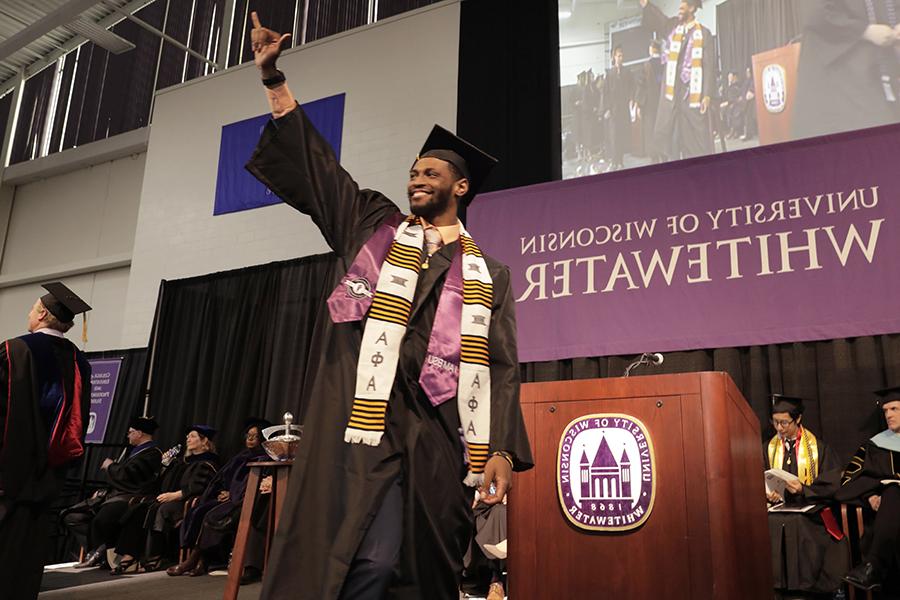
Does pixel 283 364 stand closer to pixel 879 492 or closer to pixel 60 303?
pixel 60 303

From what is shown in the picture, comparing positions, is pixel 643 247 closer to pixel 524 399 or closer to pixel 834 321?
pixel 834 321

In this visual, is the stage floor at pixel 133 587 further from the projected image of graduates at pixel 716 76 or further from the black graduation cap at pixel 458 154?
the projected image of graduates at pixel 716 76

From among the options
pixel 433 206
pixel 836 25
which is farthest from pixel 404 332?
pixel 836 25

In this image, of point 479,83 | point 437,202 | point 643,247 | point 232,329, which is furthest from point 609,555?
point 232,329

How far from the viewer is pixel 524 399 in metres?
2.54

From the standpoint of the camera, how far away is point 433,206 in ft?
6.40

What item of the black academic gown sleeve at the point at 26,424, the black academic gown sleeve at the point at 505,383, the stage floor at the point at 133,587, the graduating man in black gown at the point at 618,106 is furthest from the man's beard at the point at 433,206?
the graduating man in black gown at the point at 618,106

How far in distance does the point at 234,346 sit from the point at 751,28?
17.5 feet

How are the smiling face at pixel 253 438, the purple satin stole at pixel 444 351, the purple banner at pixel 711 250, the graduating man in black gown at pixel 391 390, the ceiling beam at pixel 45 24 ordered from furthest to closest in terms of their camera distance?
the ceiling beam at pixel 45 24 < the smiling face at pixel 253 438 < the purple banner at pixel 711 250 < the purple satin stole at pixel 444 351 < the graduating man in black gown at pixel 391 390

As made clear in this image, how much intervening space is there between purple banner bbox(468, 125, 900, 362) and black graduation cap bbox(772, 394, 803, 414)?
36 centimetres

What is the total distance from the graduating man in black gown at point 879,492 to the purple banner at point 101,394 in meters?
7.30

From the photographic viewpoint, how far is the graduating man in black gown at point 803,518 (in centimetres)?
443

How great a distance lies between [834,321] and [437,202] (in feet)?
12.3

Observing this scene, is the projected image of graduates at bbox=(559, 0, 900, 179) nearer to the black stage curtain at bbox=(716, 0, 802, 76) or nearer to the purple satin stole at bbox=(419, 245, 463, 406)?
the black stage curtain at bbox=(716, 0, 802, 76)
